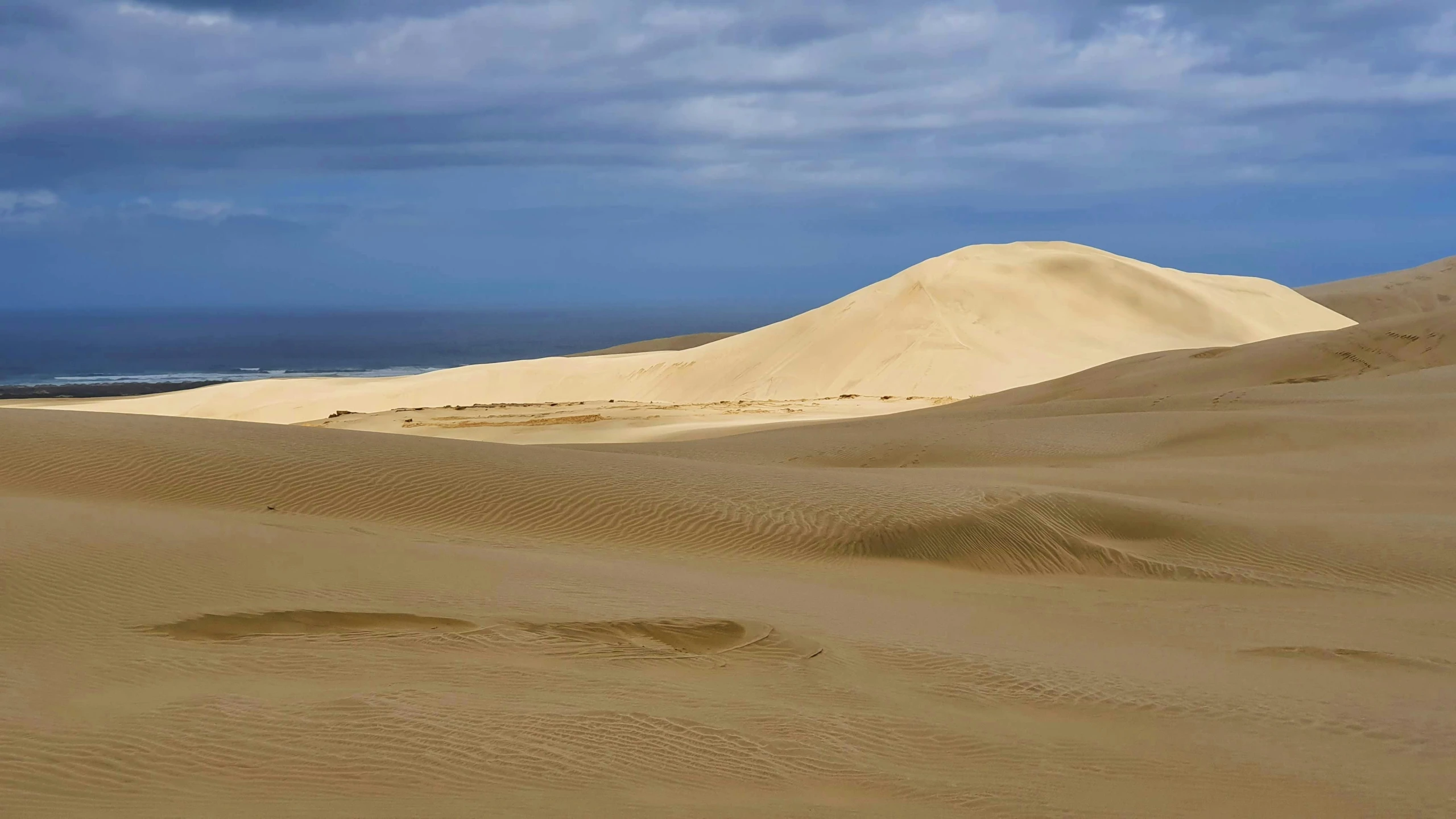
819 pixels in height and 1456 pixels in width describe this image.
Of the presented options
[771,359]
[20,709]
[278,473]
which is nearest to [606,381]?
[771,359]

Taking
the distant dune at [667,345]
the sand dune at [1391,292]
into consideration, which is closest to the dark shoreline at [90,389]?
the distant dune at [667,345]

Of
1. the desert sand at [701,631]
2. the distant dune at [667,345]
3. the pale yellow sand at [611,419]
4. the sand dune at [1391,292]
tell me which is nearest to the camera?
the desert sand at [701,631]

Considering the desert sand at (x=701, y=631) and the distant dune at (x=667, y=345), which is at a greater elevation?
the distant dune at (x=667, y=345)

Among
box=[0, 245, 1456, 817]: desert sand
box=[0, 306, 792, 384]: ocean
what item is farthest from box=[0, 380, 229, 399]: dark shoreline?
box=[0, 245, 1456, 817]: desert sand

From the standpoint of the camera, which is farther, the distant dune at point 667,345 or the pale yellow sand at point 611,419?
the distant dune at point 667,345

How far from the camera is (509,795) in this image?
12.9ft

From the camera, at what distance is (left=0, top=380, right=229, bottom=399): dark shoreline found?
141 feet

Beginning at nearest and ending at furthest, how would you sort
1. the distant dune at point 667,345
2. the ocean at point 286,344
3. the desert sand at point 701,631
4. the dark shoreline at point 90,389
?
the desert sand at point 701,631 → the dark shoreline at point 90,389 → the distant dune at point 667,345 → the ocean at point 286,344

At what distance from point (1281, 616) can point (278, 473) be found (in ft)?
26.2

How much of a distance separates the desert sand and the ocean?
45.3 m

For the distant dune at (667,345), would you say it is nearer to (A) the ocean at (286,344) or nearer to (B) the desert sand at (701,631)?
(A) the ocean at (286,344)

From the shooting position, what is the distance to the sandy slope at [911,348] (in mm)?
32125

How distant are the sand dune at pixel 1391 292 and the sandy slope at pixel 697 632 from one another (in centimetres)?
6455

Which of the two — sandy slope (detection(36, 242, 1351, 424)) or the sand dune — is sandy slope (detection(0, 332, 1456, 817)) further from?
the sand dune
